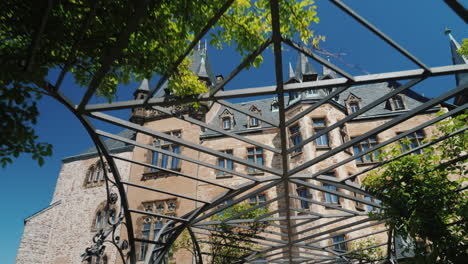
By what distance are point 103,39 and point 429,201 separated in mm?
5513

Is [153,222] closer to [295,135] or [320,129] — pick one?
[295,135]

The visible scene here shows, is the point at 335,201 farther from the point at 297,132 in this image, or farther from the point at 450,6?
the point at 450,6

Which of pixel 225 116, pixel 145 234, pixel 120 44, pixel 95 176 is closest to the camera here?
pixel 120 44

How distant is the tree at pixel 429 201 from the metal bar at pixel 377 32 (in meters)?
2.08

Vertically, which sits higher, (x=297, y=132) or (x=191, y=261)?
(x=297, y=132)

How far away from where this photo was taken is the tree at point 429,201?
4895 millimetres

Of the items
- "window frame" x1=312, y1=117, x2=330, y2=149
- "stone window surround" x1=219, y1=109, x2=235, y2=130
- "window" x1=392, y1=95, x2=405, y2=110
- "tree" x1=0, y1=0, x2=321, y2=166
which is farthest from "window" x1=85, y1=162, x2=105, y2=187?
"window" x1=392, y1=95, x2=405, y2=110

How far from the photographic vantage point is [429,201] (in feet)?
17.1

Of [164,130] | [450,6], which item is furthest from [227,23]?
[164,130]

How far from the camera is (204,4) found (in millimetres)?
3840

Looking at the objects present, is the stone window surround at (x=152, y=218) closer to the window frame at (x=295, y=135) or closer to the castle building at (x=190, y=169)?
the castle building at (x=190, y=169)

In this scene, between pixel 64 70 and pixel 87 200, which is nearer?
pixel 64 70

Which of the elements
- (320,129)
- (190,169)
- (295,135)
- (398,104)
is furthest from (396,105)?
(190,169)

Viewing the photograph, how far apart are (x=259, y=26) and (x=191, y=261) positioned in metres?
14.2
